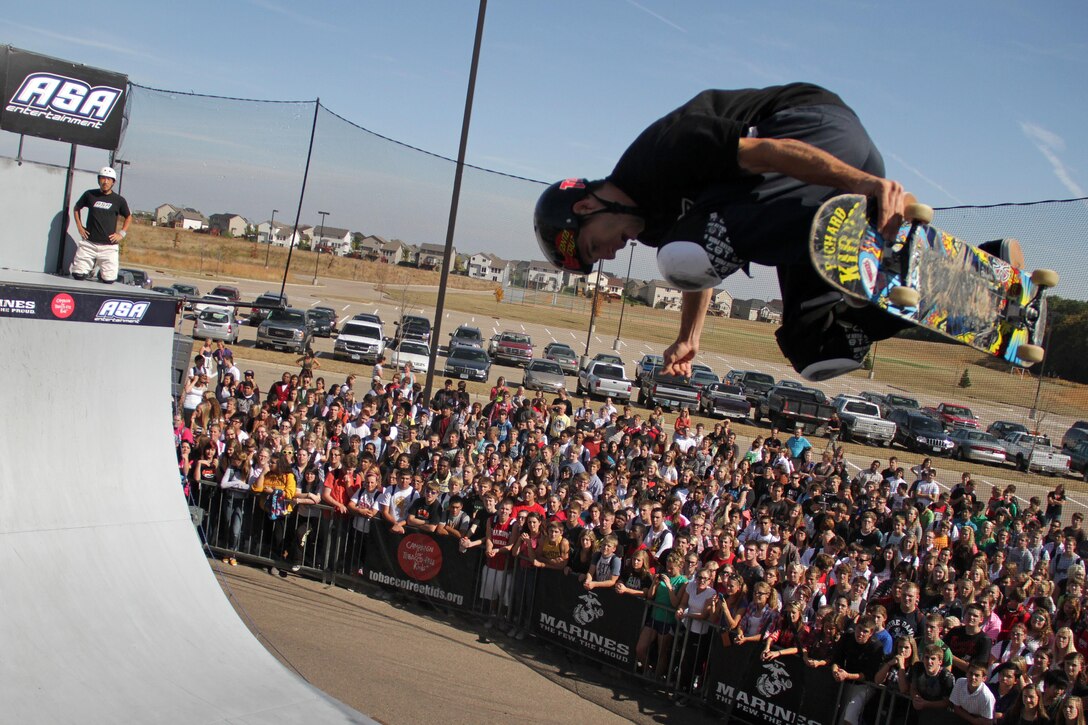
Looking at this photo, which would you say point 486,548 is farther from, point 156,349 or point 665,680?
point 156,349

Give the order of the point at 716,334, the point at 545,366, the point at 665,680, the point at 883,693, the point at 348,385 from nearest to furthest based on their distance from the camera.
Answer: the point at 883,693 < the point at 665,680 < the point at 348,385 < the point at 716,334 < the point at 545,366

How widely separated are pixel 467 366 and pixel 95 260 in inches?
699

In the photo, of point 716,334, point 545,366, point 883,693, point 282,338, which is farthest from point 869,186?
point 282,338

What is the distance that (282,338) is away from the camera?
27.2 meters

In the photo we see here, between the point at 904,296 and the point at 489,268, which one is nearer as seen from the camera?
the point at 904,296

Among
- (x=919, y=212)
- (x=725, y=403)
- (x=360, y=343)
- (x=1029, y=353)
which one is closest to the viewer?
(x=919, y=212)

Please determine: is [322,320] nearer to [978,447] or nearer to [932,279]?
[978,447]

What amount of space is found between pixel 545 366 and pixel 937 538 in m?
17.0

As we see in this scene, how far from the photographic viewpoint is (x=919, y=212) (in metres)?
2.46

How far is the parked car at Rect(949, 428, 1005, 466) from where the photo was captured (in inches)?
958

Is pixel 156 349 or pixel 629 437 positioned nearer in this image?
pixel 156 349

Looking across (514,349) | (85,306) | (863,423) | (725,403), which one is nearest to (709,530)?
(85,306)

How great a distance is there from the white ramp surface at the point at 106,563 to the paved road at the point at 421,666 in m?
0.81

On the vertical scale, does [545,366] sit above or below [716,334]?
below
